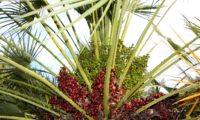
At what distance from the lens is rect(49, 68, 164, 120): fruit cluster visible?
178 inches

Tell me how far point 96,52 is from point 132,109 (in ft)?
4.56

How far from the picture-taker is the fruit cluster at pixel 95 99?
14.8 ft

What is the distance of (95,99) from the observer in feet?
15.1

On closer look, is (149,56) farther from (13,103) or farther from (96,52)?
(13,103)

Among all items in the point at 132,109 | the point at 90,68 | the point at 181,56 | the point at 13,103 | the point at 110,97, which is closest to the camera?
the point at 181,56

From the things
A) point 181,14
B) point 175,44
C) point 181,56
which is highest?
point 181,14

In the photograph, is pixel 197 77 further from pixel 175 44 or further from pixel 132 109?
pixel 132 109

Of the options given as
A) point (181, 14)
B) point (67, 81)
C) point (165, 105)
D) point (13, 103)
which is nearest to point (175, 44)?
point (181, 14)

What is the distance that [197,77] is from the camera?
4066 mm

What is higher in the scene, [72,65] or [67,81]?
[72,65]

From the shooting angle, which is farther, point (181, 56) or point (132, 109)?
point (132, 109)

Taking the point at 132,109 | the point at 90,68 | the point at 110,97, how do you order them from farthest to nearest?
the point at 90,68 → the point at 132,109 → the point at 110,97

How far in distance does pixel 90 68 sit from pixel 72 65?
34cm

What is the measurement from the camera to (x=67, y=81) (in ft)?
15.9
